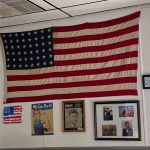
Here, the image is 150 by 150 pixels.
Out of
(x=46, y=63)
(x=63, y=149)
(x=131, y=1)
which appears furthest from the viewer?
(x=46, y=63)

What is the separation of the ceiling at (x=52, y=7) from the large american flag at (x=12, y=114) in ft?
3.72

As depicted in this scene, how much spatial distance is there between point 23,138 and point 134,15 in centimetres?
200

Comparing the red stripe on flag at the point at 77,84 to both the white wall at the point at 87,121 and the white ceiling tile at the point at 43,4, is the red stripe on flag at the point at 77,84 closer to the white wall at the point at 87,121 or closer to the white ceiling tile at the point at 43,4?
the white wall at the point at 87,121

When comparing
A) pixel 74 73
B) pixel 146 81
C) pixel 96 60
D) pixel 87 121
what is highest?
pixel 96 60

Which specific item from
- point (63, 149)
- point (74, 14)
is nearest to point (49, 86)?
point (74, 14)

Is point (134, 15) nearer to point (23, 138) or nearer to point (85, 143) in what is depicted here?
point (85, 143)

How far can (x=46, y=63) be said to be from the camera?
13.4 ft

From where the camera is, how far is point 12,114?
4234 millimetres

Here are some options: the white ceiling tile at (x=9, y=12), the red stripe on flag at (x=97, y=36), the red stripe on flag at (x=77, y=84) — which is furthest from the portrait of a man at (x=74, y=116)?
the white ceiling tile at (x=9, y=12)

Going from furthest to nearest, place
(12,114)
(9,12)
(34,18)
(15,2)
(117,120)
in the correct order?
(12,114) → (34,18) → (9,12) → (117,120) → (15,2)

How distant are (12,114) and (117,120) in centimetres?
138

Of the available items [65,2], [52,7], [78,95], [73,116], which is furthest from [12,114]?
[65,2]

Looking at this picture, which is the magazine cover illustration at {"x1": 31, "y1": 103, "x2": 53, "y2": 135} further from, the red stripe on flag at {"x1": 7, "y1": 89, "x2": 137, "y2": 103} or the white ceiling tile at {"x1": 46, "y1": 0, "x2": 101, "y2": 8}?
the white ceiling tile at {"x1": 46, "y1": 0, "x2": 101, "y2": 8}

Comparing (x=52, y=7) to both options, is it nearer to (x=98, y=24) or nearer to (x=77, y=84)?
(x=98, y=24)
